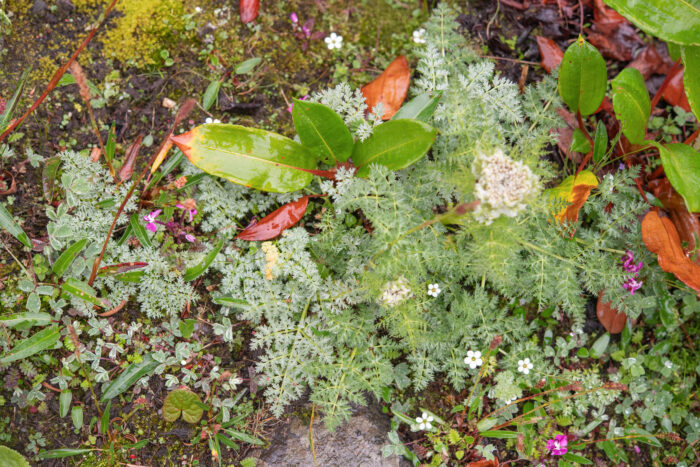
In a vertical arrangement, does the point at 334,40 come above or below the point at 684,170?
above

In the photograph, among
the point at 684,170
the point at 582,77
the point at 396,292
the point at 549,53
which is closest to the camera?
the point at 396,292

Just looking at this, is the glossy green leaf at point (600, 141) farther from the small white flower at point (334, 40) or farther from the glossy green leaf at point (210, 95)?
the glossy green leaf at point (210, 95)

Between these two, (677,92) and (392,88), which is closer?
(392,88)

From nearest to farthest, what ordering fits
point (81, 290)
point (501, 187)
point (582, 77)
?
point (501, 187) → point (81, 290) → point (582, 77)

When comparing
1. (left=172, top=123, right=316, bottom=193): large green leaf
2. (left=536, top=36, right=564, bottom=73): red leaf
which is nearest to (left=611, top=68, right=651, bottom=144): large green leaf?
(left=536, top=36, right=564, bottom=73): red leaf

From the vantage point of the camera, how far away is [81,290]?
249cm

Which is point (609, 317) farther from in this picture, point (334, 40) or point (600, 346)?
point (334, 40)

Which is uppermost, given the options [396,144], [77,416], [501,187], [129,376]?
[501,187]

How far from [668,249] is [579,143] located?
779 mm

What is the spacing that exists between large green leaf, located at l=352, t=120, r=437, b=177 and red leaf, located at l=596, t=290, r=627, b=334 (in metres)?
1.54

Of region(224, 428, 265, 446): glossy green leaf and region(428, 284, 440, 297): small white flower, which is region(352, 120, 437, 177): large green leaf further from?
region(224, 428, 265, 446): glossy green leaf

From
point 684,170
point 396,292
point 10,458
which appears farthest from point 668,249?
point 10,458

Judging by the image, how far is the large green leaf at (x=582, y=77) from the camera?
2.65 metres

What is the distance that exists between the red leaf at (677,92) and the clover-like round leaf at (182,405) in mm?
3482
